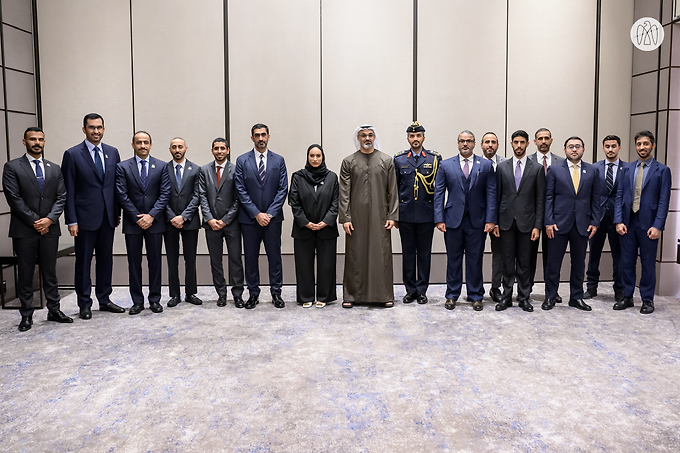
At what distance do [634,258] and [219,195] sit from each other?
4.14 m

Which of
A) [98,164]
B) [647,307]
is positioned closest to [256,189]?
[98,164]

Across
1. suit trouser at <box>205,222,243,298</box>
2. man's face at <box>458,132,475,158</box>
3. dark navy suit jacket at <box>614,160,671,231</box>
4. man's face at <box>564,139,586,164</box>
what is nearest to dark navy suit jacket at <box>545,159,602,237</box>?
man's face at <box>564,139,586,164</box>

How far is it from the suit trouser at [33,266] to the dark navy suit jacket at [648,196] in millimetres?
5283

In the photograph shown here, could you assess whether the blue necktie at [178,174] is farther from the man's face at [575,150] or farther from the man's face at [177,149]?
the man's face at [575,150]

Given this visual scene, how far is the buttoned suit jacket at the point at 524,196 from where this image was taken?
4805 millimetres

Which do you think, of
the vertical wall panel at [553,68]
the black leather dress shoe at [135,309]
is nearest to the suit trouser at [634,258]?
the vertical wall panel at [553,68]

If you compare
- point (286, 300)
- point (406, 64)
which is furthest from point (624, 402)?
point (406, 64)

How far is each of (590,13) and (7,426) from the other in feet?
22.8

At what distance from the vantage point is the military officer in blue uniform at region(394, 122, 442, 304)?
5.05 m

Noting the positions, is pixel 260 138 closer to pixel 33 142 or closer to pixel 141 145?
pixel 141 145

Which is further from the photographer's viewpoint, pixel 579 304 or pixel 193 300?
pixel 193 300

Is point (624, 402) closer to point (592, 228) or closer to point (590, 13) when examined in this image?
point (592, 228)

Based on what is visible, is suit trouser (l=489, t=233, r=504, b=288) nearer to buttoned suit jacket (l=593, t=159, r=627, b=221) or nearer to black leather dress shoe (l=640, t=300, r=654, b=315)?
buttoned suit jacket (l=593, t=159, r=627, b=221)

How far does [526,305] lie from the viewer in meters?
4.89
